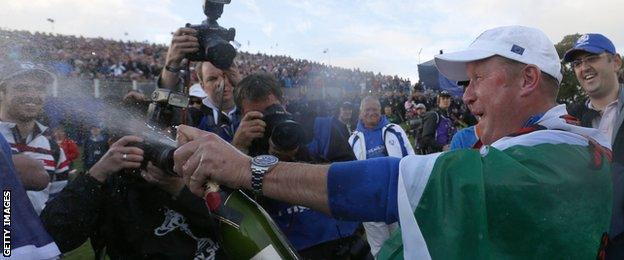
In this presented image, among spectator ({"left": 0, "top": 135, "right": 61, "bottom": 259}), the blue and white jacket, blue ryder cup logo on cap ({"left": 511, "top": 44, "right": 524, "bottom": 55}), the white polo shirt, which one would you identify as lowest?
the blue and white jacket

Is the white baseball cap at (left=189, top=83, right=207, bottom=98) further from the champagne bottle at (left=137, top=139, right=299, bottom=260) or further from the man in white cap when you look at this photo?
the champagne bottle at (left=137, top=139, right=299, bottom=260)

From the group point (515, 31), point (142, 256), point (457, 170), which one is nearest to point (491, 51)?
point (515, 31)

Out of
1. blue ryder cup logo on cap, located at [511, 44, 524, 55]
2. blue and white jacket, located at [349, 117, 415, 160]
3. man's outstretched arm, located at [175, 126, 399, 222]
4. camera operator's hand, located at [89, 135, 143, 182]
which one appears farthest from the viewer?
blue and white jacket, located at [349, 117, 415, 160]

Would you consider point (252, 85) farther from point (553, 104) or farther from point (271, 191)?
point (553, 104)

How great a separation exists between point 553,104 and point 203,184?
54.7 inches

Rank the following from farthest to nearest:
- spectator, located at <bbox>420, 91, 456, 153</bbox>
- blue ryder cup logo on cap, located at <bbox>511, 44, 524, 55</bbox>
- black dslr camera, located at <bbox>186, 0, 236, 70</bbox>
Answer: spectator, located at <bbox>420, 91, 456, 153</bbox> < black dslr camera, located at <bbox>186, 0, 236, 70</bbox> < blue ryder cup logo on cap, located at <bbox>511, 44, 524, 55</bbox>

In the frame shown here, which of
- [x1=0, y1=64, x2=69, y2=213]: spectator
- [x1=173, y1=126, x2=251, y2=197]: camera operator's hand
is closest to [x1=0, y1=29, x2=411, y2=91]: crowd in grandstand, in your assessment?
[x1=0, y1=64, x2=69, y2=213]: spectator

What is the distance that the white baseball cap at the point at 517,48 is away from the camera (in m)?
1.85

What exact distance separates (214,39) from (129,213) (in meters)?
0.97

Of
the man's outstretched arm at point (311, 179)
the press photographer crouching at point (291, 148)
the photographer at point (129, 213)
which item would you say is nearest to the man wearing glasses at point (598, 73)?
the press photographer crouching at point (291, 148)

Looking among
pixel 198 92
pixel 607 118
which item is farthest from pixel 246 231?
pixel 607 118

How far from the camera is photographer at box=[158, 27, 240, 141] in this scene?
2.49 m

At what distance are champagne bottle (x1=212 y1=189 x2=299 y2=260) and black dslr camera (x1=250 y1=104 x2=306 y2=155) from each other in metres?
0.74

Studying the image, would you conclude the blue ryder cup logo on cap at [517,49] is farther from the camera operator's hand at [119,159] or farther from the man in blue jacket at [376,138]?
the man in blue jacket at [376,138]
